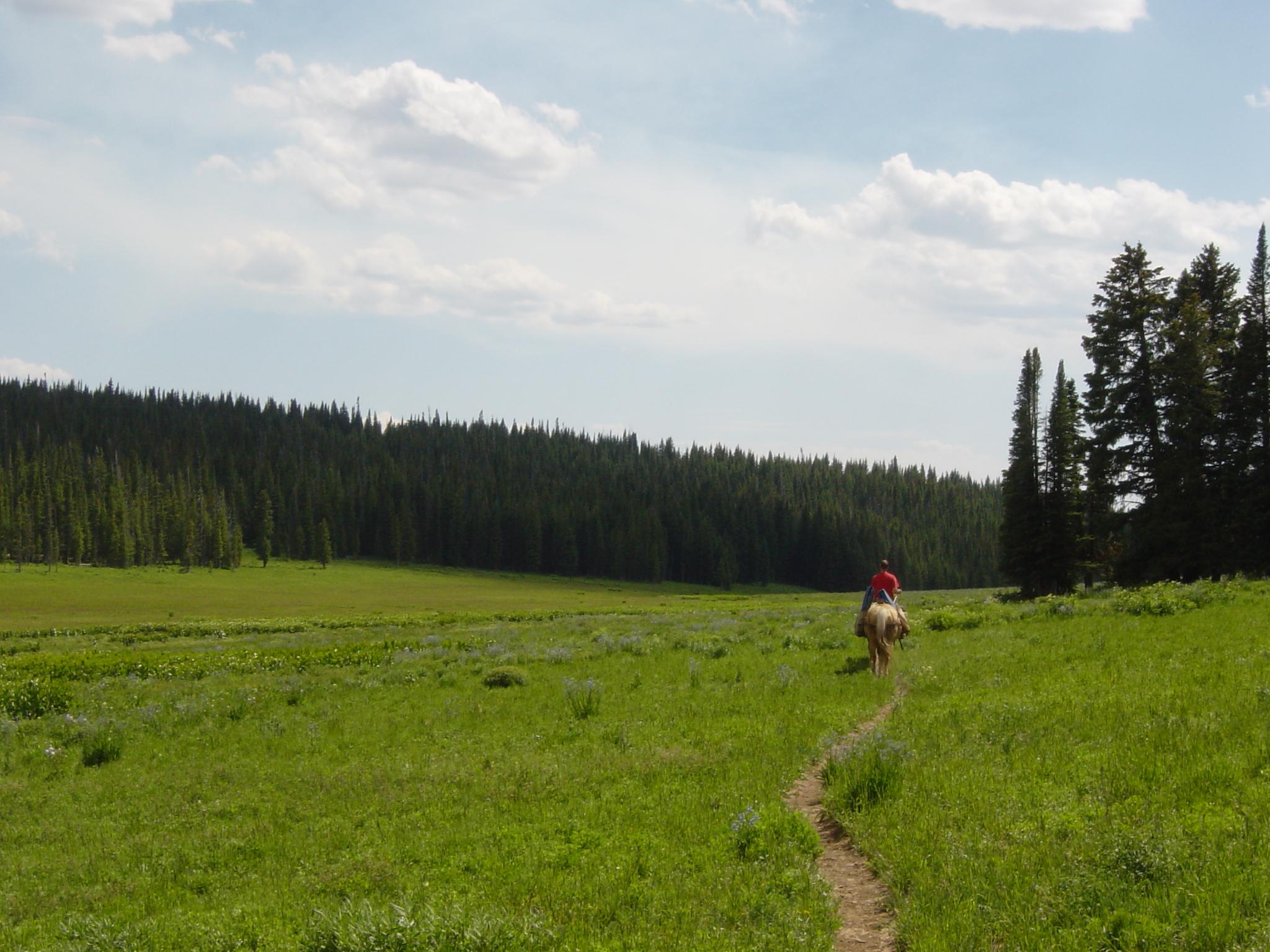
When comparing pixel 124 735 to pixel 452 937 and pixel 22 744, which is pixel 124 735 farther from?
pixel 452 937

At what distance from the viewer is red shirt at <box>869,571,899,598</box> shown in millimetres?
22172

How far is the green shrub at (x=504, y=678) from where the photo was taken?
2459cm

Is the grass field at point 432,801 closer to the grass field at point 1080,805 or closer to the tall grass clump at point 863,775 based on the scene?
the tall grass clump at point 863,775

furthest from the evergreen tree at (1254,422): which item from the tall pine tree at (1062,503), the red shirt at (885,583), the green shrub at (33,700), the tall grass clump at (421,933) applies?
the green shrub at (33,700)

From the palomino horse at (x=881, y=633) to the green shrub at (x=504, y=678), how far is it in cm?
→ 944

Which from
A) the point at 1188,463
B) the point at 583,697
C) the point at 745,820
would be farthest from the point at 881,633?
the point at 1188,463

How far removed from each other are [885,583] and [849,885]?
14.3m

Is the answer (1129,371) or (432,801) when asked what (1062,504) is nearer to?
(1129,371)

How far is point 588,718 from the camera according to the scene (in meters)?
18.9

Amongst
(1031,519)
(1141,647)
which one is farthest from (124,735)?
(1031,519)

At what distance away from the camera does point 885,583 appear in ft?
73.6

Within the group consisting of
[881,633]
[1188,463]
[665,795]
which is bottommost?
[665,795]

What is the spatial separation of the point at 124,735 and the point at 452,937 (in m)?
17.2

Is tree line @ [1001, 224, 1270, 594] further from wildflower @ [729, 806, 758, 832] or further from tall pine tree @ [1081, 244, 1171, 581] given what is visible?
wildflower @ [729, 806, 758, 832]
